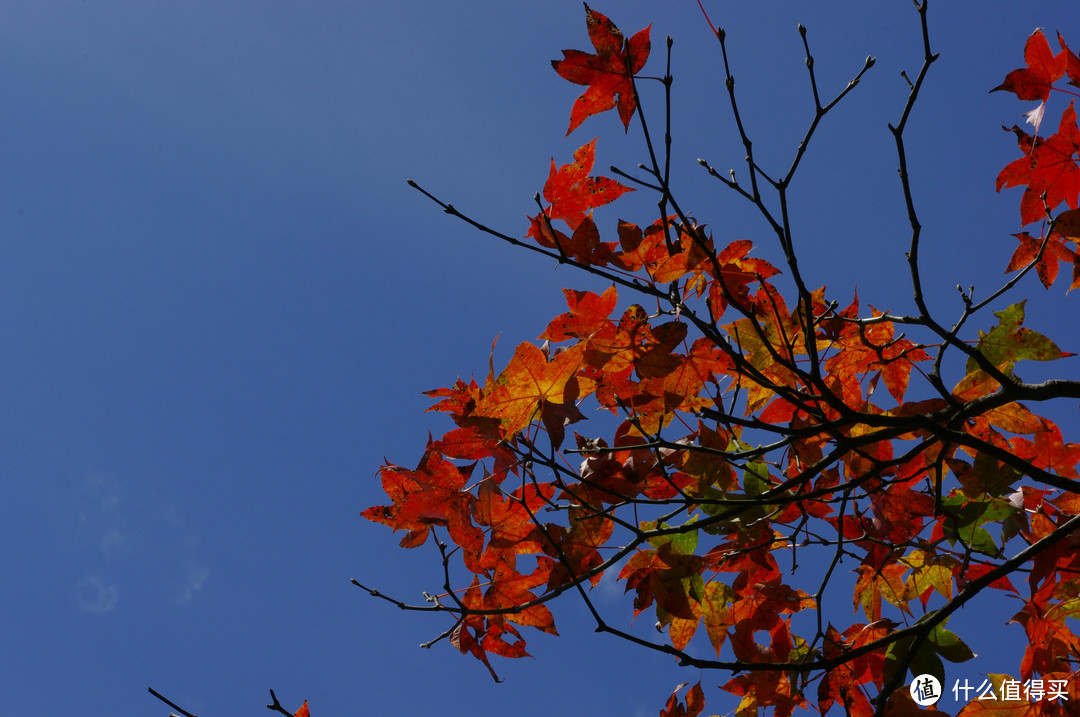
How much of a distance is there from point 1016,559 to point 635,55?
5.53 ft

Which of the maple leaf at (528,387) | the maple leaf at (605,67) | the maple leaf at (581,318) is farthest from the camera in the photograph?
the maple leaf at (581,318)

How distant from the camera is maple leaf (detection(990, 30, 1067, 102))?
2.02 meters

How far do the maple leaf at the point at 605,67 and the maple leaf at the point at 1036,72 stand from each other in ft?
3.63

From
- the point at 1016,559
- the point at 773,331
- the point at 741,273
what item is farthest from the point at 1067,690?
the point at 741,273

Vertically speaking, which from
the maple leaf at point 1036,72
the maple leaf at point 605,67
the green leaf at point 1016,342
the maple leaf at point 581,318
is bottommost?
the green leaf at point 1016,342

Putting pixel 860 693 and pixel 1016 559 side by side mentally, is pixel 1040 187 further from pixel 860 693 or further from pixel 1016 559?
pixel 860 693

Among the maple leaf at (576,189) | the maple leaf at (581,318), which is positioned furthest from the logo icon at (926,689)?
the maple leaf at (576,189)

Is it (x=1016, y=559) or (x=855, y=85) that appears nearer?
(x=855, y=85)

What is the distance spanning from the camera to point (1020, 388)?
1.97 meters

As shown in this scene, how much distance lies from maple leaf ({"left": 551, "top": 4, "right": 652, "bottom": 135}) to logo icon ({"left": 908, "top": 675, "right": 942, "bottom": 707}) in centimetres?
180

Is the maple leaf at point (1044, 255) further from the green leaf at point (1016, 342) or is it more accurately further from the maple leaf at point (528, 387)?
the maple leaf at point (528, 387)

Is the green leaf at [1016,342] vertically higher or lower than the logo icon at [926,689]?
higher

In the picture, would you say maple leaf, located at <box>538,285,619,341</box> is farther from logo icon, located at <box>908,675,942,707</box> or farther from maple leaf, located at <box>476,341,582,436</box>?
logo icon, located at <box>908,675,942,707</box>

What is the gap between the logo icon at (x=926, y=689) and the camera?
7.06ft
